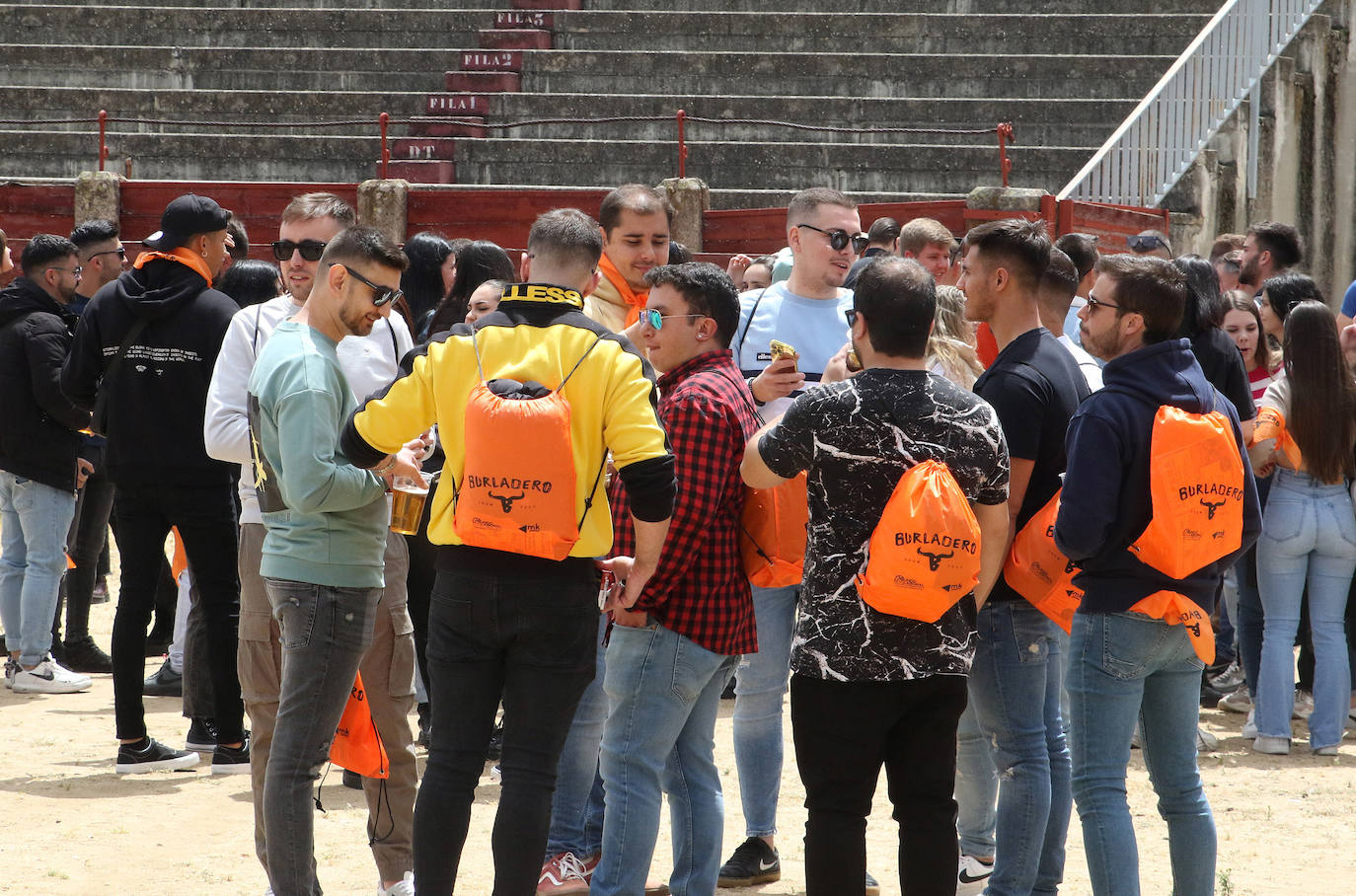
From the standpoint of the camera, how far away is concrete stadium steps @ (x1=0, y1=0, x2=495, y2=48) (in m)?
→ 16.7

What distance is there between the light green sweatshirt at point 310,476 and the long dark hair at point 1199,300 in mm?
2428

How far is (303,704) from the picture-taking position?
3.44 metres

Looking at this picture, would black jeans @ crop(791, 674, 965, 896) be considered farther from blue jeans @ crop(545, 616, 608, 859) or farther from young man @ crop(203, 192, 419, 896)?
young man @ crop(203, 192, 419, 896)

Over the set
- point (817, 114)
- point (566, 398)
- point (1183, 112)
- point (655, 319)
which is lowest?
point (566, 398)

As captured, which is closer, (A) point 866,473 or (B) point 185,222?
A: (A) point 866,473

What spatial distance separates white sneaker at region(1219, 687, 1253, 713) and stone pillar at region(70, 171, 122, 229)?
1103cm

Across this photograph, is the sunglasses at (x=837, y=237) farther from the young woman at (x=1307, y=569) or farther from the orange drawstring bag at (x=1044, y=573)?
the young woman at (x=1307, y=569)

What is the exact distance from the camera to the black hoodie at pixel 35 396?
6.48 m

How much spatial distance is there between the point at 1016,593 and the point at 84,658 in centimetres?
520

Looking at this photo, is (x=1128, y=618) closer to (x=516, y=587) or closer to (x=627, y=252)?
Result: (x=516, y=587)

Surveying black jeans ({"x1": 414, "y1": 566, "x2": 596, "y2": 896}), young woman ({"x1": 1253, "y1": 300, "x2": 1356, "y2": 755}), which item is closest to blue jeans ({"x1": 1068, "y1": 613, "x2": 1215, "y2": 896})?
black jeans ({"x1": 414, "y1": 566, "x2": 596, "y2": 896})

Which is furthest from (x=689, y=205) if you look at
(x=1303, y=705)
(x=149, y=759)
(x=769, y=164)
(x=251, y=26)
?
(x=149, y=759)

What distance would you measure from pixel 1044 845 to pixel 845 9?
13.8m

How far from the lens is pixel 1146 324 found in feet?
11.5
